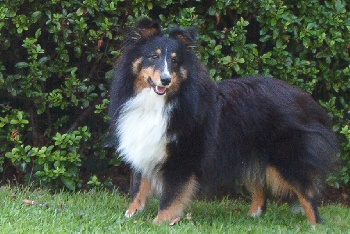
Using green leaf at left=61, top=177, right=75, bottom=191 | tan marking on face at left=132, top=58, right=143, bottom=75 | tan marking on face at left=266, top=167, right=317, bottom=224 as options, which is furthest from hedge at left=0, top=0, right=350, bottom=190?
tan marking on face at left=266, top=167, right=317, bottom=224

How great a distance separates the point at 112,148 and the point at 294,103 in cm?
247

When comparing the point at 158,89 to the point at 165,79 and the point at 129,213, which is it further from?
the point at 129,213

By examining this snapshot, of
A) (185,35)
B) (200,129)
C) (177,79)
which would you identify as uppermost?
(185,35)

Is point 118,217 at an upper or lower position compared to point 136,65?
lower

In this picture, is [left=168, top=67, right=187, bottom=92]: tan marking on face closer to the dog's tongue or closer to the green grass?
the dog's tongue

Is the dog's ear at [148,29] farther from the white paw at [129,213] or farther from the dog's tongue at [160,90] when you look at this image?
the white paw at [129,213]

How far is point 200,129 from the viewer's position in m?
6.87

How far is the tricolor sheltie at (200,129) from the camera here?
6.72 meters

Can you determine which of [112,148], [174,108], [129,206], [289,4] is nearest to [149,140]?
[174,108]

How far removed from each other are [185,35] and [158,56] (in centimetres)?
37

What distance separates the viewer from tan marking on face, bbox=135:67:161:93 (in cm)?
653

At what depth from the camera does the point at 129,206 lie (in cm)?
732

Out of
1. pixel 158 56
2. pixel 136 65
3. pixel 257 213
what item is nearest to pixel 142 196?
pixel 257 213

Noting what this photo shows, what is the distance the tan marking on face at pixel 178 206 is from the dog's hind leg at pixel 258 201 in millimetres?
1111
